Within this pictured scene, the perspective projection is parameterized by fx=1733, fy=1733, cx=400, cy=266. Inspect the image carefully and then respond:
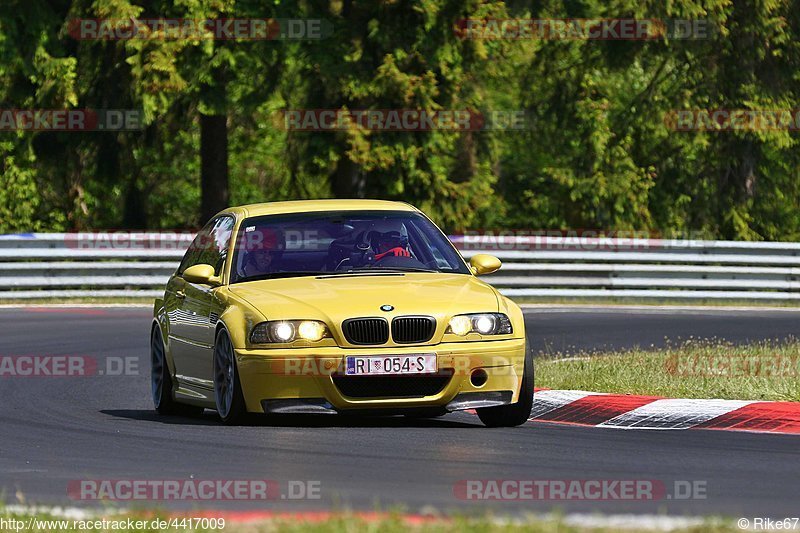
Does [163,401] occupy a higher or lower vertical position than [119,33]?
lower

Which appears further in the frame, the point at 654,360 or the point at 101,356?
the point at 101,356

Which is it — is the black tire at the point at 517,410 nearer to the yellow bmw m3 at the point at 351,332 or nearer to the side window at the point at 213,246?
the yellow bmw m3 at the point at 351,332

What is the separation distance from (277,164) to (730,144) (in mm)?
16517

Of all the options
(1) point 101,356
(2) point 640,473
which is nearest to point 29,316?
(1) point 101,356

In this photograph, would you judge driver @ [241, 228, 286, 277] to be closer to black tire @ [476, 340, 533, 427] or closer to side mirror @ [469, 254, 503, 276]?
side mirror @ [469, 254, 503, 276]

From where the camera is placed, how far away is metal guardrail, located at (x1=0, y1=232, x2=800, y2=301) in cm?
2506

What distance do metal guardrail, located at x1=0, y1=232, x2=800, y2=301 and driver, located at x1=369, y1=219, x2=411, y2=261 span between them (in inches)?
532

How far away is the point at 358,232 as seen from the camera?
38.7 ft

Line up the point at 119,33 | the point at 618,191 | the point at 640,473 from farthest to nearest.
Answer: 1. the point at 618,191
2. the point at 119,33
3. the point at 640,473

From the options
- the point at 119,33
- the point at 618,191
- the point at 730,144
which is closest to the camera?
the point at 119,33

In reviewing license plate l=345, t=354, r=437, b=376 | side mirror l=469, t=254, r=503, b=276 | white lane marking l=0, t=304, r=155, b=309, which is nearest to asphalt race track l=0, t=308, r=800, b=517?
license plate l=345, t=354, r=437, b=376

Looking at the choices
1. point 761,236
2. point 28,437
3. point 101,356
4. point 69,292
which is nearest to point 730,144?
point 761,236

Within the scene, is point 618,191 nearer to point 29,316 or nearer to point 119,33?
point 119,33

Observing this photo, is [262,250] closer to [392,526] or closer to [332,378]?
[332,378]
